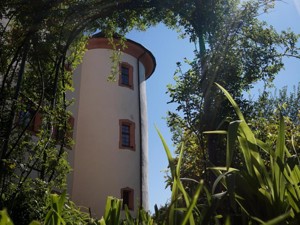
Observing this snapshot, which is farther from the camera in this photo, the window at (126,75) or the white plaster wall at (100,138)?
the window at (126,75)

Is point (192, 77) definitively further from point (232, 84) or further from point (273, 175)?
point (273, 175)

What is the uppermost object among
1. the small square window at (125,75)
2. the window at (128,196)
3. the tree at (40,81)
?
Result: the small square window at (125,75)

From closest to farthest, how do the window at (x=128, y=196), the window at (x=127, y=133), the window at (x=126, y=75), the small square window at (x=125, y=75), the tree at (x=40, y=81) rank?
the tree at (x=40, y=81), the window at (x=128, y=196), the window at (x=127, y=133), the window at (x=126, y=75), the small square window at (x=125, y=75)

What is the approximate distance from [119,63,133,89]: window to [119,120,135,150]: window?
1.70 meters

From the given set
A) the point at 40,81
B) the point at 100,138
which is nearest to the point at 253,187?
the point at 40,81

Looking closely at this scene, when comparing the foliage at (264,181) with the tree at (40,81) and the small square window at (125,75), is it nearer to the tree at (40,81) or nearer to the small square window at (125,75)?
the tree at (40,81)

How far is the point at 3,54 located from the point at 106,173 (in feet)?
27.3

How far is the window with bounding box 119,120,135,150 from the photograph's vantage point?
1495 centimetres

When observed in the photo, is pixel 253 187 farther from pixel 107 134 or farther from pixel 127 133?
pixel 127 133

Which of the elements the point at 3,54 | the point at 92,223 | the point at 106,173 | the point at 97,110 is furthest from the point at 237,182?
the point at 97,110

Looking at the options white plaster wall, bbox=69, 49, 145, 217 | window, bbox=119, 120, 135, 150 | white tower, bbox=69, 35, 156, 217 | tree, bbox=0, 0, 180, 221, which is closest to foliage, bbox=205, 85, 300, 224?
tree, bbox=0, 0, 180, 221

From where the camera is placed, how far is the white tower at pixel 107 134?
44.3ft

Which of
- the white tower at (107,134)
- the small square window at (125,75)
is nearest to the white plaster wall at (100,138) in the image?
the white tower at (107,134)

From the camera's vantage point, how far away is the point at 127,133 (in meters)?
15.2
